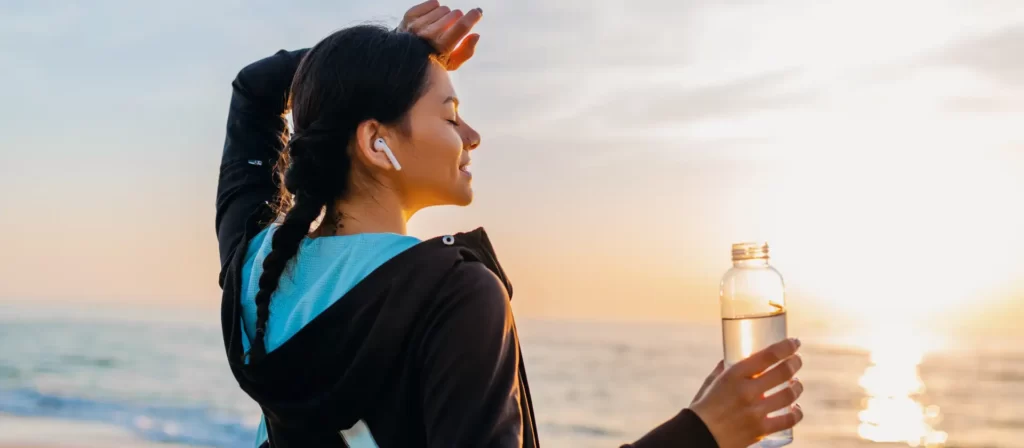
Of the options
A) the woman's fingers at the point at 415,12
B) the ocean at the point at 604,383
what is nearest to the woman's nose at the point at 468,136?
the woman's fingers at the point at 415,12

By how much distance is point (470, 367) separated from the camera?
131 cm

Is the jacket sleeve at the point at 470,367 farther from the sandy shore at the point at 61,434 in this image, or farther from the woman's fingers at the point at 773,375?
the sandy shore at the point at 61,434

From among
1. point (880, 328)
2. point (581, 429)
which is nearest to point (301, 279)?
point (581, 429)

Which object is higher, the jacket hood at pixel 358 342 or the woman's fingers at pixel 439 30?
the woman's fingers at pixel 439 30

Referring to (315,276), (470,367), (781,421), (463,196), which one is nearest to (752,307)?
(781,421)

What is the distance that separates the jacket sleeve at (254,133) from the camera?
209cm

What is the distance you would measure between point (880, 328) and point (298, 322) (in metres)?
Result: 34.4

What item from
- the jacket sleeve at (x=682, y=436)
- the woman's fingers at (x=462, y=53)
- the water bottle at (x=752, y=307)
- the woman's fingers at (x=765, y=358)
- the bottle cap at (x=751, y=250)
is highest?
the woman's fingers at (x=462, y=53)

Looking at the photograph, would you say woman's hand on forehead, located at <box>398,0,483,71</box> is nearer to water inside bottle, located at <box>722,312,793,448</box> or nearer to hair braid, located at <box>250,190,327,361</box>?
hair braid, located at <box>250,190,327,361</box>

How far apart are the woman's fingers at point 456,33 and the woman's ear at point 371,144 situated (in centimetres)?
24

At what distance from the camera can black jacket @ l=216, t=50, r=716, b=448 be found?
51.8 inches

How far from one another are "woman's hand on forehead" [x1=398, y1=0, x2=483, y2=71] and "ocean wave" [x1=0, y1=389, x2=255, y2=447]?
11080mm

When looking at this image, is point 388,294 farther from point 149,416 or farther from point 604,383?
point 604,383

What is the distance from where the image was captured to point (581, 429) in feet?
47.0
